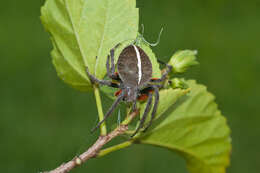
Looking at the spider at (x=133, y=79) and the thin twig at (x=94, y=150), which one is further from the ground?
the spider at (x=133, y=79)

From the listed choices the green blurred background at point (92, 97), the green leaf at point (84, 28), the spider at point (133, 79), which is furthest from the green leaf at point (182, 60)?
the green blurred background at point (92, 97)

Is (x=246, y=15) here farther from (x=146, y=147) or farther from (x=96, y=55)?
(x=96, y=55)

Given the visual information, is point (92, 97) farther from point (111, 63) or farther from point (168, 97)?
point (168, 97)

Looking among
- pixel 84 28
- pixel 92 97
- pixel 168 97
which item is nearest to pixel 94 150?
pixel 168 97

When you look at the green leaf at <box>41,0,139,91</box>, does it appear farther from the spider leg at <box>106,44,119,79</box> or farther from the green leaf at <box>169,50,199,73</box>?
the green leaf at <box>169,50,199,73</box>

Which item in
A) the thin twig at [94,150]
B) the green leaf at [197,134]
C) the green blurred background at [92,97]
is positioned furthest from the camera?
the green blurred background at [92,97]

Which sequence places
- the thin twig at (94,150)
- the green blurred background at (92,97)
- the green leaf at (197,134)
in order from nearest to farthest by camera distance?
the thin twig at (94,150) < the green leaf at (197,134) < the green blurred background at (92,97)

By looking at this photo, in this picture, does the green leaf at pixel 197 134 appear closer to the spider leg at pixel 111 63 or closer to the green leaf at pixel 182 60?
the green leaf at pixel 182 60
